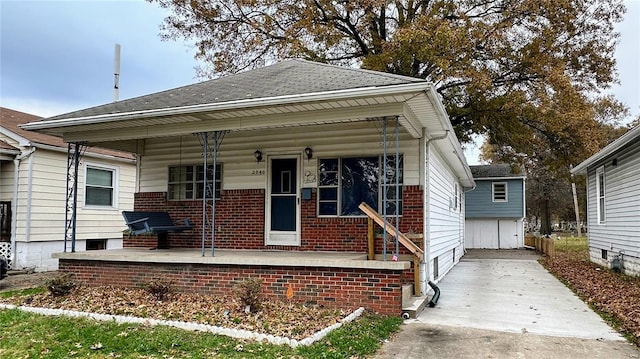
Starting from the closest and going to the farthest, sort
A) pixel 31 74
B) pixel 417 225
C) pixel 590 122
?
pixel 417 225 → pixel 31 74 → pixel 590 122

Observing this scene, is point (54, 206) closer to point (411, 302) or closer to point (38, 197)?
point (38, 197)

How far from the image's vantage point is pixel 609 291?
29.1 feet

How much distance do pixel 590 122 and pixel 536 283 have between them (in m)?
7.00

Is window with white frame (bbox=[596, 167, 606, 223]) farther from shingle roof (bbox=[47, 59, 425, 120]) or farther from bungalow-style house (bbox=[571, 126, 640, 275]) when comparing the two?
shingle roof (bbox=[47, 59, 425, 120])

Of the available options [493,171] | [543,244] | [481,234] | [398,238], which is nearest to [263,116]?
[398,238]

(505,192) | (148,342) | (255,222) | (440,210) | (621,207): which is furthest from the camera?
(505,192)

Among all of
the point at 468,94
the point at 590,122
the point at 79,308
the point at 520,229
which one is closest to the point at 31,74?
the point at 79,308

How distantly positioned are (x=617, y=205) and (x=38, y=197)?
1461 centimetres

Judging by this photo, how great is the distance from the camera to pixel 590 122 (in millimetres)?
14828

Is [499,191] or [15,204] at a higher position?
[499,191]

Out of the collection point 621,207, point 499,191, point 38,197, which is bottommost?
point 621,207

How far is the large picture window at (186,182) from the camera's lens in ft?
32.8

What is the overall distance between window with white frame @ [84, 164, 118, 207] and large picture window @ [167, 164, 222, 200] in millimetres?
4464

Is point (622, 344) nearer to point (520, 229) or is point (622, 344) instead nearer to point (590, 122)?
point (590, 122)
